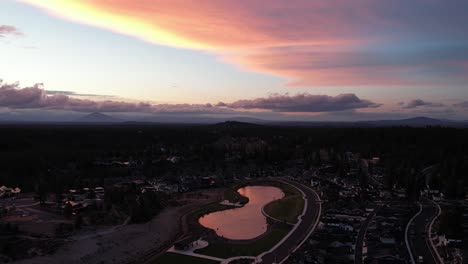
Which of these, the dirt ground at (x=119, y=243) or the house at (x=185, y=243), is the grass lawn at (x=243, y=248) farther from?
the dirt ground at (x=119, y=243)

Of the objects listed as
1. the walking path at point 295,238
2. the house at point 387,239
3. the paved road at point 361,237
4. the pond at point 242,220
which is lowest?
the pond at point 242,220

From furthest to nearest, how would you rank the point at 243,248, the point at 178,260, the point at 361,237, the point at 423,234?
1. the point at 423,234
2. the point at 361,237
3. the point at 243,248
4. the point at 178,260

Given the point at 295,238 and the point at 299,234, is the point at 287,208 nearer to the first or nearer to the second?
the point at 299,234

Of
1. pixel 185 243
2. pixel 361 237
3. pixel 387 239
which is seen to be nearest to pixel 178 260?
pixel 185 243

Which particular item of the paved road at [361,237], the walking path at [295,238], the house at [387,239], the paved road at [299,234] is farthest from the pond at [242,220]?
the house at [387,239]

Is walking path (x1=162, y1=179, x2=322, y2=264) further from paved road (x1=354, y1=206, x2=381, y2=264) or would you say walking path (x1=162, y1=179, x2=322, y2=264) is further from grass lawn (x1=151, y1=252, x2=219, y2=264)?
paved road (x1=354, y1=206, x2=381, y2=264)

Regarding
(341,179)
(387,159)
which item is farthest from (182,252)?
(387,159)
